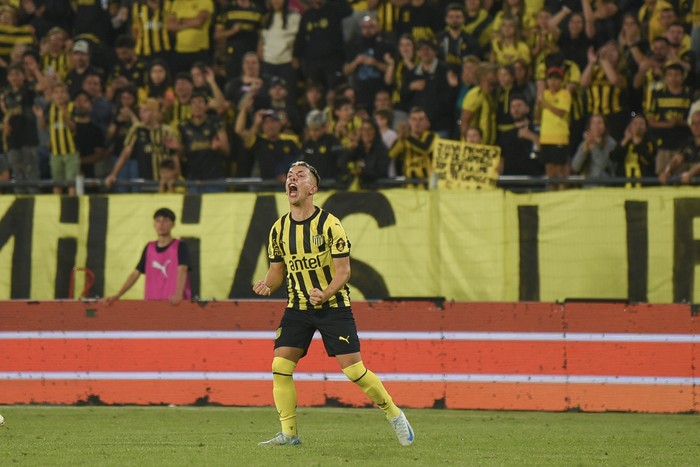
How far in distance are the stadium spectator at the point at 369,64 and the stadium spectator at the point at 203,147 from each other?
2325 millimetres

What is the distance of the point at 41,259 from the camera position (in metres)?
16.9

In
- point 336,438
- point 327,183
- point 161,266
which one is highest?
point 327,183

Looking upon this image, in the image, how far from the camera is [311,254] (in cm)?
1008

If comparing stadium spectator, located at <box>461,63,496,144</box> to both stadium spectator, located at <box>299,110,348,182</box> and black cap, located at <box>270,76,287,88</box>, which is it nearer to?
stadium spectator, located at <box>299,110,348,182</box>

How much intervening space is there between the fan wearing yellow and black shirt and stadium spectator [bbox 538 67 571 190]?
1516mm

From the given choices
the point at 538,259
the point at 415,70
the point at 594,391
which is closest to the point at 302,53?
the point at 415,70

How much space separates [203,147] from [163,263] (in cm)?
375

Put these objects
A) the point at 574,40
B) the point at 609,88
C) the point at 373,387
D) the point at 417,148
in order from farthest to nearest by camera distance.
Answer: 1. the point at 574,40
2. the point at 609,88
3. the point at 417,148
4. the point at 373,387

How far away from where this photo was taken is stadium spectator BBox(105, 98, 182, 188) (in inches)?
719

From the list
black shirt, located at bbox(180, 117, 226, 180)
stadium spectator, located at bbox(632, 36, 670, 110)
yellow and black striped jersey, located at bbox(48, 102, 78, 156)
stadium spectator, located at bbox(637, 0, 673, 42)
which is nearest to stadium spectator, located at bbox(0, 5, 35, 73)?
yellow and black striped jersey, located at bbox(48, 102, 78, 156)

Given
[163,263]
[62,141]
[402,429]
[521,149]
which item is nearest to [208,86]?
[62,141]

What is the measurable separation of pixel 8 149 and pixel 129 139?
191 cm

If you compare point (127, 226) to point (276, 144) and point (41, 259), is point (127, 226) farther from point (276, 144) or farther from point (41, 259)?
point (276, 144)

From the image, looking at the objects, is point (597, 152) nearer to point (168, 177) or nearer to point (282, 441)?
point (168, 177)
